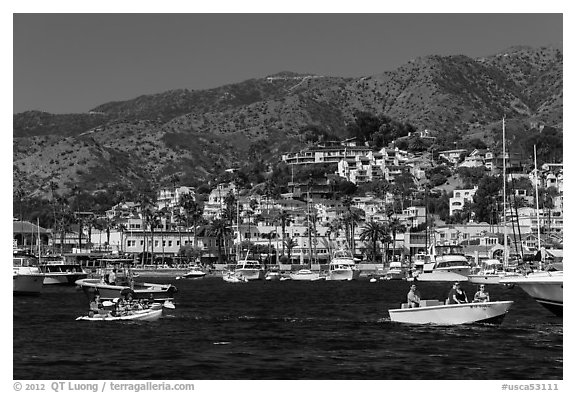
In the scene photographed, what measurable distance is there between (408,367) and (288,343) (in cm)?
857

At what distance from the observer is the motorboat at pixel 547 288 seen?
47.9 meters

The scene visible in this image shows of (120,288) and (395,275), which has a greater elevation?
(120,288)

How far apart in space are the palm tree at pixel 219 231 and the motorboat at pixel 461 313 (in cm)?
13048

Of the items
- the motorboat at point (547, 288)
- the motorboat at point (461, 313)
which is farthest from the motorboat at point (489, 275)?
the motorboat at point (461, 313)

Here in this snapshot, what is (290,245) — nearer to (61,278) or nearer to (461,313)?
(61,278)

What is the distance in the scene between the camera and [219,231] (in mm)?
177750

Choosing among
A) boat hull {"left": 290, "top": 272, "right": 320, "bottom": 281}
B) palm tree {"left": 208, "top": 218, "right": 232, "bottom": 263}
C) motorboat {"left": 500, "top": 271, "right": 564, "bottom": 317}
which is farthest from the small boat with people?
palm tree {"left": 208, "top": 218, "right": 232, "bottom": 263}

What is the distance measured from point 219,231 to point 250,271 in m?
41.3

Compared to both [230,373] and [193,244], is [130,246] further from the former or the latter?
[230,373]

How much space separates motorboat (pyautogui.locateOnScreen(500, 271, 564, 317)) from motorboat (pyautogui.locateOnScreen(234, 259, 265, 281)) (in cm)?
8584

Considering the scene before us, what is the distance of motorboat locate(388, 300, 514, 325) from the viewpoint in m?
45.8

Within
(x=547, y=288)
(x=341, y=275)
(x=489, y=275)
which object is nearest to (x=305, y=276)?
(x=341, y=275)
